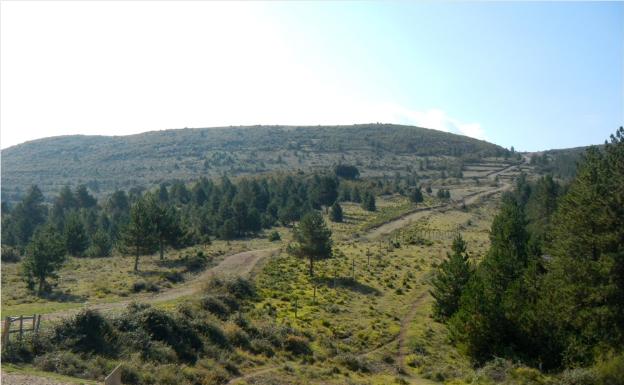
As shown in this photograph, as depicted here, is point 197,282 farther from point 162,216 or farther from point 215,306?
point 162,216

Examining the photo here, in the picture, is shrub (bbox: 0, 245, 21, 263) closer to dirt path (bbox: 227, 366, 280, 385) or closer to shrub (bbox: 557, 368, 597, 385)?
dirt path (bbox: 227, 366, 280, 385)

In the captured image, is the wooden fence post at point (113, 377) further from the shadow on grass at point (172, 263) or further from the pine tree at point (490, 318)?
the shadow on grass at point (172, 263)

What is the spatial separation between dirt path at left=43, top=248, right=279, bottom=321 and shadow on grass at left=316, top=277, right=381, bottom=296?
7991 millimetres

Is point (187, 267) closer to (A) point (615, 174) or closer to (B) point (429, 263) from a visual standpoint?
(B) point (429, 263)

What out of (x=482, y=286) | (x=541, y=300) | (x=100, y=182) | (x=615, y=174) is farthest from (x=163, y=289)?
(x=100, y=182)

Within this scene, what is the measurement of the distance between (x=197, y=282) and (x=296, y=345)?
56.7ft

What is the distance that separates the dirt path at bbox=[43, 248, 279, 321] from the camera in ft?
99.4

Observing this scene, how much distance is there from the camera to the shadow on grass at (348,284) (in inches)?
1828

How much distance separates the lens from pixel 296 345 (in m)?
29.6

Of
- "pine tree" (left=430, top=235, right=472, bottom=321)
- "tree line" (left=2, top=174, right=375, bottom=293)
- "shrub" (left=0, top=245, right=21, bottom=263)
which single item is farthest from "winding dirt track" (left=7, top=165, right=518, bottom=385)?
"shrub" (left=0, top=245, right=21, bottom=263)

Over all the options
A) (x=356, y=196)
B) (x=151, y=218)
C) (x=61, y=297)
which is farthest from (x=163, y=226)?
(x=356, y=196)

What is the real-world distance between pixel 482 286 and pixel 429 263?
2834cm

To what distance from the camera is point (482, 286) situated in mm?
32656

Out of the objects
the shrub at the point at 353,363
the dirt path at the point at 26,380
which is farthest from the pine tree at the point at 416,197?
the dirt path at the point at 26,380
